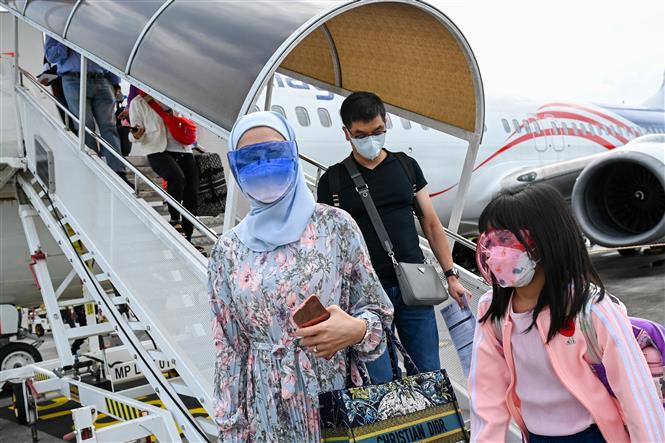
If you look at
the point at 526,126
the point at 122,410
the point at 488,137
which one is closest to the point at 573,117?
the point at 526,126

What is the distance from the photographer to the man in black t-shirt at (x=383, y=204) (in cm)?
295

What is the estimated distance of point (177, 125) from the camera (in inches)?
190

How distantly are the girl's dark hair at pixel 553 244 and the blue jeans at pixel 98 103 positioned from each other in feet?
14.6

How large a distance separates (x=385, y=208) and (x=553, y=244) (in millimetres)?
1356

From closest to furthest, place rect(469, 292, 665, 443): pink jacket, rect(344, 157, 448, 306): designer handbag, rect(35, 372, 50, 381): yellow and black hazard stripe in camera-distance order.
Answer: rect(469, 292, 665, 443): pink jacket
rect(344, 157, 448, 306): designer handbag
rect(35, 372, 50, 381): yellow and black hazard stripe

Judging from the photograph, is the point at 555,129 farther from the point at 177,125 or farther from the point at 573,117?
the point at 177,125

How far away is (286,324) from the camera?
5.99ft

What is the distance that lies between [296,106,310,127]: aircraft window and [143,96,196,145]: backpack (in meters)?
4.11

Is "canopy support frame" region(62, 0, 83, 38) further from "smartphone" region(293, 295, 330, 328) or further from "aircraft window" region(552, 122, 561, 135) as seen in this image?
"aircraft window" region(552, 122, 561, 135)

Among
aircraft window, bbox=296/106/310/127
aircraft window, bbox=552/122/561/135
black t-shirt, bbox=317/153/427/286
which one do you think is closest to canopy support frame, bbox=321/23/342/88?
black t-shirt, bbox=317/153/427/286

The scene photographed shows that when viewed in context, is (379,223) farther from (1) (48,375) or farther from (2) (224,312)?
(1) (48,375)

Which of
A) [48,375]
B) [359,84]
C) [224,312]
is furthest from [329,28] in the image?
[48,375]

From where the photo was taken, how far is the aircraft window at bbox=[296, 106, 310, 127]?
29.4ft

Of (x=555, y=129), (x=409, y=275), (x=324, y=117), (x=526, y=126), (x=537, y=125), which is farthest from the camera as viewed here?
(x=555, y=129)
